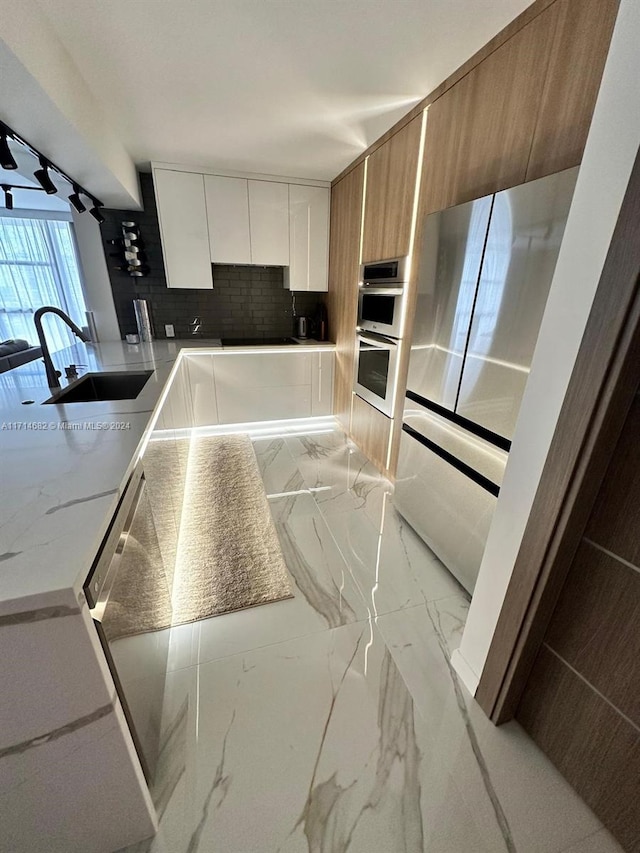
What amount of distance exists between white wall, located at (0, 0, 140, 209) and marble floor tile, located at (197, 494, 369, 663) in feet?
7.42

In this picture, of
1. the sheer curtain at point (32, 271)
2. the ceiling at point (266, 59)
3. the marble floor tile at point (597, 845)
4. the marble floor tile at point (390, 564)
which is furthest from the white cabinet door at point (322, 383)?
A: the sheer curtain at point (32, 271)

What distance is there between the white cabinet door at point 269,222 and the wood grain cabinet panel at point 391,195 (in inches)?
39.1

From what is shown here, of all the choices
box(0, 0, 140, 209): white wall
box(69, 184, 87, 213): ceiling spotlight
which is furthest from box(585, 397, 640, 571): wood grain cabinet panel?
box(69, 184, 87, 213): ceiling spotlight

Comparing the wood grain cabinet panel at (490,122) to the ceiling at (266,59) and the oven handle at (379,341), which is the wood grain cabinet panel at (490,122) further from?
the oven handle at (379,341)

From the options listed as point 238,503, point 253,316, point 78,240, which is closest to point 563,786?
point 238,503

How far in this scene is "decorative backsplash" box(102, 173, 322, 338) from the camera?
331cm

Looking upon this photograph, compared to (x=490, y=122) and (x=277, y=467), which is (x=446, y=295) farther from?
(x=277, y=467)

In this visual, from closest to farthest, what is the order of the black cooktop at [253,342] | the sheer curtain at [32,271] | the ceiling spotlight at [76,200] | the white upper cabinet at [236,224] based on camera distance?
the ceiling spotlight at [76,200] < the white upper cabinet at [236,224] < the black cooktop at [253,342] < the sheer curtain at [32,271]

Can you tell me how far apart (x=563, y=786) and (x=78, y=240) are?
461 centimetres

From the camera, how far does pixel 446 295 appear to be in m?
1.64

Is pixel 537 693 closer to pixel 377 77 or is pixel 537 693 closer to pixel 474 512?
pixel 474 512

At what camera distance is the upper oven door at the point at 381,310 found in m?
2.33

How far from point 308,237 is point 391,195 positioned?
51.6 inches

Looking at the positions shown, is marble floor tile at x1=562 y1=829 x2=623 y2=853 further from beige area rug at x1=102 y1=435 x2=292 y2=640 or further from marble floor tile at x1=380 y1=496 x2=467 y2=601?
beige area rug at x1=102 y1=435 x2=292 y2=640
